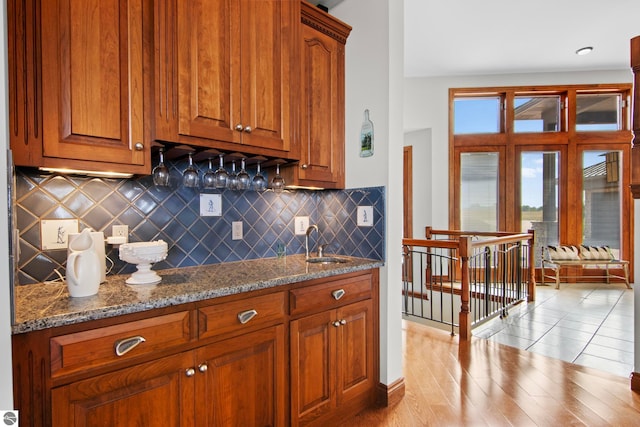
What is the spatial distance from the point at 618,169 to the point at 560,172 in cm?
96

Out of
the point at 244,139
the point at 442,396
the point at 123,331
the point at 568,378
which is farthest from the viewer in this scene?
the point at 568,378

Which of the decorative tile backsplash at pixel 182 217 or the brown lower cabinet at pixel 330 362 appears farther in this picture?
the brown lower cabinet at pixel 330 362

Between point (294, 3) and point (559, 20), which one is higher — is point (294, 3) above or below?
below

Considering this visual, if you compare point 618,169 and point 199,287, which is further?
point 618,169

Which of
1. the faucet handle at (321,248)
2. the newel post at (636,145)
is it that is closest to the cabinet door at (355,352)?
the faucet handle at (321,248)

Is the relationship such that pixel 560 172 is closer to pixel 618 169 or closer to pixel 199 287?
pixel 618 169

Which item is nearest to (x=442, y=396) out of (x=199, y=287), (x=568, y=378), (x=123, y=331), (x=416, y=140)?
(x=568, y=378)

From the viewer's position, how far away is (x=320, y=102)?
210 cm

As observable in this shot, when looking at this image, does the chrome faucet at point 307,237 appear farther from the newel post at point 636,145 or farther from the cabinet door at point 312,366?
the newel post at point 636,145

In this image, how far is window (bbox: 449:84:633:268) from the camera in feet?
18.3

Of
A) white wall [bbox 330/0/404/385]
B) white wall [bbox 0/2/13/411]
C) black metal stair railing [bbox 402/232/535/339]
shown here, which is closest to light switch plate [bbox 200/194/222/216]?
white wall [bbox 330/0/404/385]

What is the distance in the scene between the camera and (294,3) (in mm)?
1874

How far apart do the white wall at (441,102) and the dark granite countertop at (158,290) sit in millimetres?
4020

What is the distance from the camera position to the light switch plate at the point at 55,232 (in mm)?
1392
